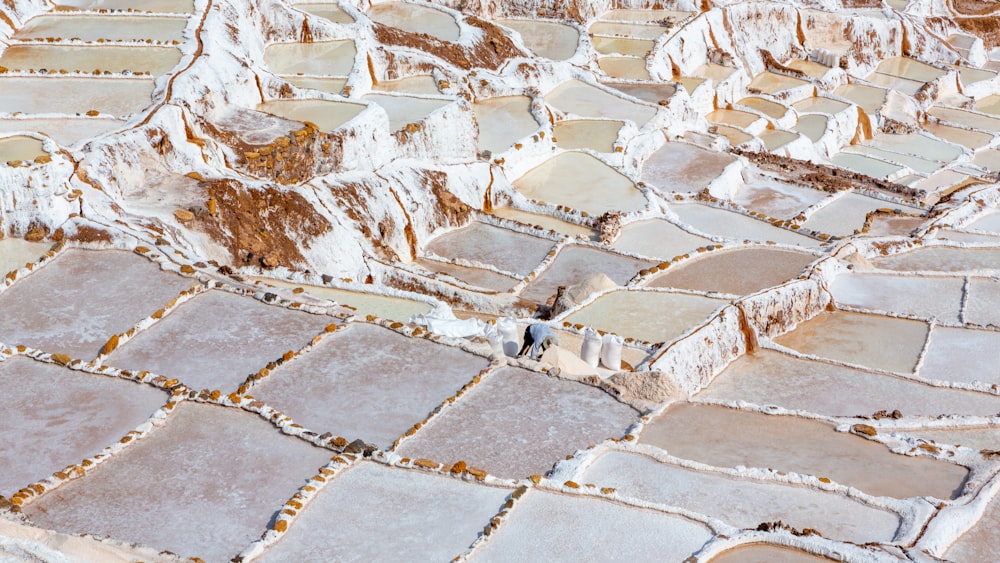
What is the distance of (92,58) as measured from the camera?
17.6m

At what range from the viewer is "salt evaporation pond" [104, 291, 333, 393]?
35.6 ft

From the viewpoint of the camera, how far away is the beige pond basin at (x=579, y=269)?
1569cm

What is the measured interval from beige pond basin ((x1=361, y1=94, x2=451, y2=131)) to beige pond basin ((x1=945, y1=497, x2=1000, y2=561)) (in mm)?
11570

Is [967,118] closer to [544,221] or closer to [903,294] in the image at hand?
[903,294]

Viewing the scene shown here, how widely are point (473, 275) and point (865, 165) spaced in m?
13.4

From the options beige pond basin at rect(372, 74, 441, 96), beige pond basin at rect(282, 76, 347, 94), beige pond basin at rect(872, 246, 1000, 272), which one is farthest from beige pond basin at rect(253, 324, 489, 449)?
beige pond basin at rect(372, 74, 441, 96)

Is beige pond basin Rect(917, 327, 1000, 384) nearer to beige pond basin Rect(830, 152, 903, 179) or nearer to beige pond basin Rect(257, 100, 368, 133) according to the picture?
beige pond basin Rect(257, 100, 368, 133)

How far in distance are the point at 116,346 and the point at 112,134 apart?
174 inches

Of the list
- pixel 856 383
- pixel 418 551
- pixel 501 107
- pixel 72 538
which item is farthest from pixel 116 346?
pixel 501 107

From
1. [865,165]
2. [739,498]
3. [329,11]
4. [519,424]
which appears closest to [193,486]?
[519,424]

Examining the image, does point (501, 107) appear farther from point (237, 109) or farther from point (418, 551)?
point (418, 551)

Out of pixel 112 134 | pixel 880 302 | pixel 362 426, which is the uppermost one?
pixel 112 134

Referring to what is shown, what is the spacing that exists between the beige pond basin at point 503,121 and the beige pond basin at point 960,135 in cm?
1263

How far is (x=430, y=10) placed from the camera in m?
25.9
